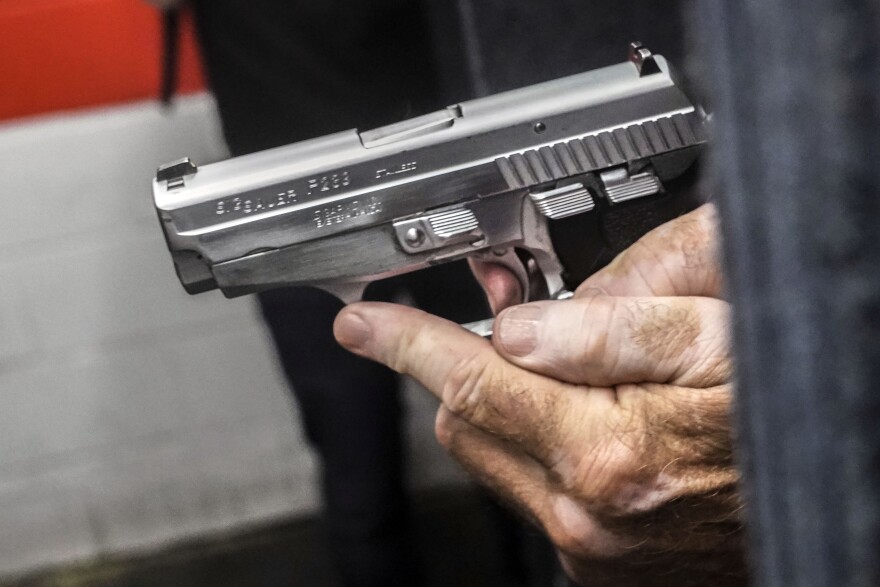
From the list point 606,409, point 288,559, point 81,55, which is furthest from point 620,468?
point 288,559

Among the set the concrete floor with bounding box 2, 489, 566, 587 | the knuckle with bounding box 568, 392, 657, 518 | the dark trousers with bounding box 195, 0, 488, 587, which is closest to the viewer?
the knuckle with bounding box 568, 392, 657, 518

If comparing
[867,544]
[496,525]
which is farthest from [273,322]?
[867,544]

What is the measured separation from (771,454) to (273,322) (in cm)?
71

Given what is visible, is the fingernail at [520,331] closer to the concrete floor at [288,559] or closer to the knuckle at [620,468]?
the knuckle at [620,468]

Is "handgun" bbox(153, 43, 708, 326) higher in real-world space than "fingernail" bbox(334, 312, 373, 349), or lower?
higher

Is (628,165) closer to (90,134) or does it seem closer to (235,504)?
(90,134)

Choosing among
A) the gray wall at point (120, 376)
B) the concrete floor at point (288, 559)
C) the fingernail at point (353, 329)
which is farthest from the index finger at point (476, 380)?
the concrete floor at point (288, 559)

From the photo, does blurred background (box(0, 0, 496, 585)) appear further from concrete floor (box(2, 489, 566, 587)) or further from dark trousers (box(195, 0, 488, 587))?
dark trousers (box(195, 0, 488, 587))

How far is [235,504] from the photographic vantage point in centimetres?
136

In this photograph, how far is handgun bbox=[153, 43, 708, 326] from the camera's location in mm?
484

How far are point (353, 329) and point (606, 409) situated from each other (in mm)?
143

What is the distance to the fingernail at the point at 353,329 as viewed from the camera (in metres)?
0.48

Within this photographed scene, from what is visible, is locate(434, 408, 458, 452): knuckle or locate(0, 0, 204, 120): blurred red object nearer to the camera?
locate(434, 408, 458, 452): knuckle

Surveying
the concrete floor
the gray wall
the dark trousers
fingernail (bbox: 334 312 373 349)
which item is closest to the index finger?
fingernail (bbox: 334 312 373 349)
